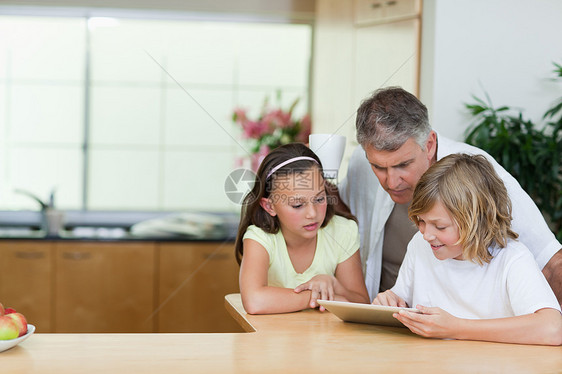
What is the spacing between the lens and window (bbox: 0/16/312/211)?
4.03m

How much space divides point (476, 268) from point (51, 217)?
2820 mm

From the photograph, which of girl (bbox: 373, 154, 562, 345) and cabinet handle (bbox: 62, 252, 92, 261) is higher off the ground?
girl (bbox: 373, 154, 562, 345)

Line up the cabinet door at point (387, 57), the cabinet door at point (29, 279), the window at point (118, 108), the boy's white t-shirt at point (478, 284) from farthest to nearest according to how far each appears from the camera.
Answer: the window at point (118, 108), the cabinet door at point (29, 279), the cabinet door at point (387, 57), the boy's white t-shirt at point (478, 284)

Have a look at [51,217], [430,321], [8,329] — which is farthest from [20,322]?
[51,217]

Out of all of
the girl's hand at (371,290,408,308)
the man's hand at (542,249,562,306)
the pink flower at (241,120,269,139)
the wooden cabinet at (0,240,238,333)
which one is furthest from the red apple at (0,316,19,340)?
the pink flower at (241,120,269,139)

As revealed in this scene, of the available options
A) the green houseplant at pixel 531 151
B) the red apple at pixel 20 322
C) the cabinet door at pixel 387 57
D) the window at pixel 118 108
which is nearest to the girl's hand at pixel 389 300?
the red apple at pixel 20 322

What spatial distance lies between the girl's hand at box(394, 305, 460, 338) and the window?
2.76m

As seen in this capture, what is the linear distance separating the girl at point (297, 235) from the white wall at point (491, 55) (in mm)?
955

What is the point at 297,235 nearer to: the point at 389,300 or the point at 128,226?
the point at 389,300

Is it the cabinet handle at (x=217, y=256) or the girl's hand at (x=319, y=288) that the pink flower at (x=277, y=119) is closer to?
the cabinet handle at (x=217, y=256)

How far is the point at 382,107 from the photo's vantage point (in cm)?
177

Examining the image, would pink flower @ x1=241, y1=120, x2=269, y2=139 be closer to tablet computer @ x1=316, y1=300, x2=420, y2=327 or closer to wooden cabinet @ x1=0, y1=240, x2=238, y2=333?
wooden cabinet @ x1=0, y1=240, x2=238, y2=333

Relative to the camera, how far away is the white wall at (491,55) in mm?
2584

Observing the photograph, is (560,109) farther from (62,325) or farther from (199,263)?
(62,325)
